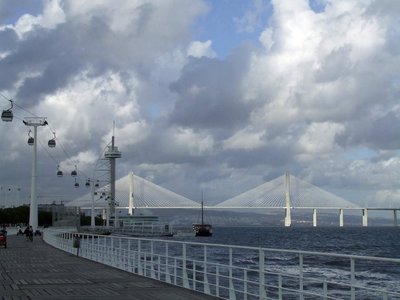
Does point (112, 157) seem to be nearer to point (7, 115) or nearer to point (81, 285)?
point (7, 115)

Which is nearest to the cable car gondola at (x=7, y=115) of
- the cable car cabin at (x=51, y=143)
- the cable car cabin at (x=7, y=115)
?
the cable car cabin at (x=7, y=115)

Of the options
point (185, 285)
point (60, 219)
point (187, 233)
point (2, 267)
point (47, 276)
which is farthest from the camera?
point (187, 233)

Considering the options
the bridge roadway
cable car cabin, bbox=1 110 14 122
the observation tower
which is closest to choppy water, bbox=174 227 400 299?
the bridge roadway

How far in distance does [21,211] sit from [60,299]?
5925 inches

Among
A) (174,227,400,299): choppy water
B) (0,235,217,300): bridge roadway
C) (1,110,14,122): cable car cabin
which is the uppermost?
(1,110,14,122): cable car cabin

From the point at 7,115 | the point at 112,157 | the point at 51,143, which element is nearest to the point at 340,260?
the point at 7,115

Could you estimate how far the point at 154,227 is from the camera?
161 meters

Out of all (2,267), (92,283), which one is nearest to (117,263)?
(2,267)

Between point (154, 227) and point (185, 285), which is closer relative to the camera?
point (185, 285)

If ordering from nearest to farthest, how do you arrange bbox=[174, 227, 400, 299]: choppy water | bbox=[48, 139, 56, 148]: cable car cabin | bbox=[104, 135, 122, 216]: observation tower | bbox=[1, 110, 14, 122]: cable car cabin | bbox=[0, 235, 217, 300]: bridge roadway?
1. bbox=[0, 235, 217, 300]: bridge roadway
2. bbox=[174, 227, 400, 299]: choppy water
3. bbox=[1, 110, 14, 122]: cable car cabin
4. bbox=[48, 139, 56, 148]: cable car cabin
5. bbox=[104, 135, 122, 216]: observation tower

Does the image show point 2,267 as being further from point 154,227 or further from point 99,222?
point 99,222

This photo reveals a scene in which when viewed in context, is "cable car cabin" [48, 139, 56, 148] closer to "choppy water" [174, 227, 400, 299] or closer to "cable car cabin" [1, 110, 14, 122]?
"choppy water" [174, 227, 400, 299]

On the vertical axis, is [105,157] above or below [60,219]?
above

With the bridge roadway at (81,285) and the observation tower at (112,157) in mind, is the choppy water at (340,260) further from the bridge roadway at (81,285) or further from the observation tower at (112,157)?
the observation tower at (112,157)
